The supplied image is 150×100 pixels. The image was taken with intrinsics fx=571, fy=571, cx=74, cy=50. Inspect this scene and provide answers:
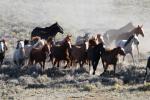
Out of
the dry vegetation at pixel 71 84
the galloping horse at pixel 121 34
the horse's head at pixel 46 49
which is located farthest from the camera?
the galloping horse at pixel 121 34

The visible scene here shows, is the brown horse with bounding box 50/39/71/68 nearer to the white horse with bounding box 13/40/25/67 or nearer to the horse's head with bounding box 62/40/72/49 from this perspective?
the horse's head with bounding box 62/40/72/49

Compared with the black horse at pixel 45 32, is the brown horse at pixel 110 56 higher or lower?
lower

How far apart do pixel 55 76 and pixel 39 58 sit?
1.63m

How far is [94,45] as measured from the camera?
27.8 meters

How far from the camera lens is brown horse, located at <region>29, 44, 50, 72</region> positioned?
27.8m

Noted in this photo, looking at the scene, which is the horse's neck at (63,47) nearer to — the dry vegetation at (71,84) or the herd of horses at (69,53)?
the herd of horses at (69,53)

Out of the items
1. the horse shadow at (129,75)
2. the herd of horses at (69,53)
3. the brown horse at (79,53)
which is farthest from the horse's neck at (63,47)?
the horse shadow at (129,75)

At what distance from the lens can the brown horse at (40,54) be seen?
27797 mm

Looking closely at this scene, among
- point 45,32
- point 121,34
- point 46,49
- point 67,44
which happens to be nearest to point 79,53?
point 67,44

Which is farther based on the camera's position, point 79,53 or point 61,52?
point 61,52

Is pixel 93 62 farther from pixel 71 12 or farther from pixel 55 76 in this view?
pixel 71 12

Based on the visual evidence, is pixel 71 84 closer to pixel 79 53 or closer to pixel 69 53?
pixel 79 53

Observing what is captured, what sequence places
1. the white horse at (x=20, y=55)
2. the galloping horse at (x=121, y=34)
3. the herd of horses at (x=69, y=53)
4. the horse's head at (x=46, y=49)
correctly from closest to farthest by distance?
1. the herd of horses at (x=69, y=53)
2. the horse's head at (x=46, y=49)
3. the white horse at (x=20, y=55)
4. the galloping horse at (x=121, y=34)

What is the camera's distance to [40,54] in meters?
27.8
